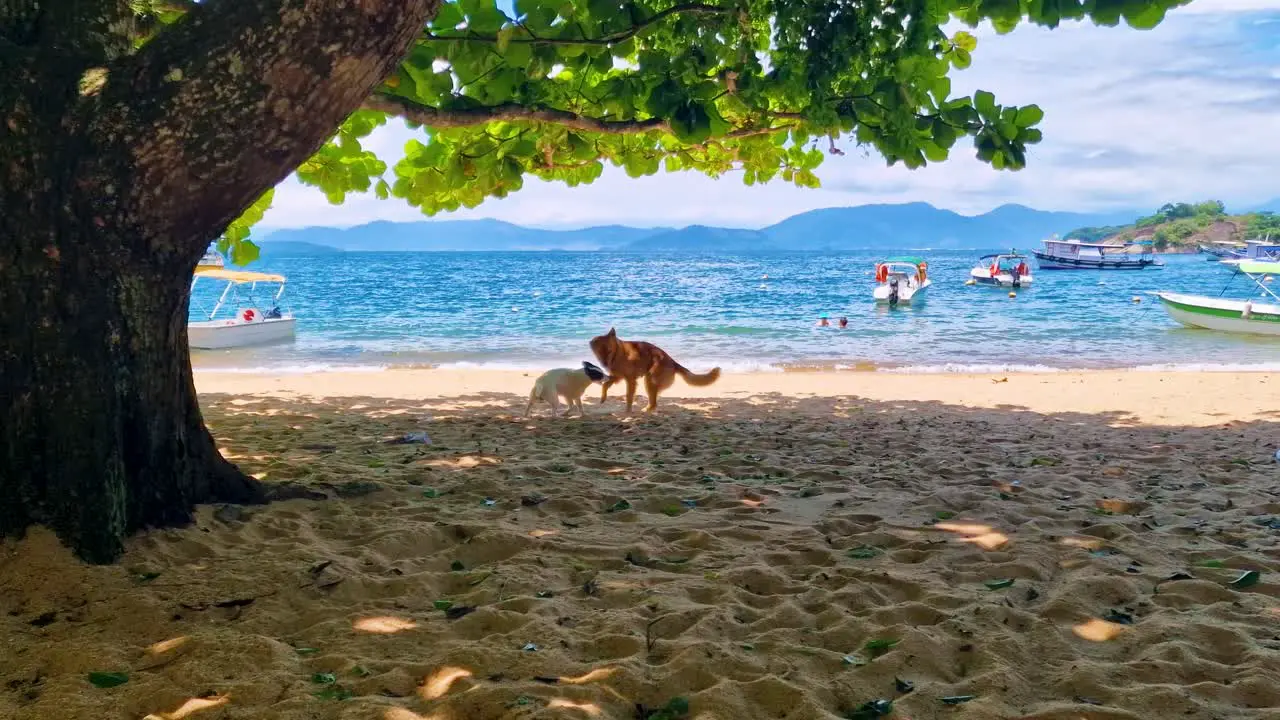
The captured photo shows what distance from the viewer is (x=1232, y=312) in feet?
67.3

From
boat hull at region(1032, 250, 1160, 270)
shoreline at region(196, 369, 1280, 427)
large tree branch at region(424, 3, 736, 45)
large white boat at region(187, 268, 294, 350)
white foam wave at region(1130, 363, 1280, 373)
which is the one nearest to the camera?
large tree branch at region(424, 3, 736, 45)

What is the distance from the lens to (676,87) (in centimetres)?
514

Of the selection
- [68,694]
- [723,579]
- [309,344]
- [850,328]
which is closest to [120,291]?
[68,694]

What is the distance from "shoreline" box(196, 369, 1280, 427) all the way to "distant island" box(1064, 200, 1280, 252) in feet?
354

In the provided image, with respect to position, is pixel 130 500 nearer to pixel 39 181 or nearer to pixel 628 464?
pixel 39 181

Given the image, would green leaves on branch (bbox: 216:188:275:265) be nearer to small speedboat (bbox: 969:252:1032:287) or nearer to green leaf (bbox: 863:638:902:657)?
green leaf (bbox: 863:638:902:657)

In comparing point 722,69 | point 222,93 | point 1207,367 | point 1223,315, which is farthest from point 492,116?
point 1223,315

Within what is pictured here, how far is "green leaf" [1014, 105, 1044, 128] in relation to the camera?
4.77m

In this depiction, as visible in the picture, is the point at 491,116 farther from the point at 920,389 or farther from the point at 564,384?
the point at 920,389

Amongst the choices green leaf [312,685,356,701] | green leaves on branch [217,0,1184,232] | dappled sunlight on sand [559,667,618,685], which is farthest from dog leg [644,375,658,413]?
green leaf [312,685,356,701]

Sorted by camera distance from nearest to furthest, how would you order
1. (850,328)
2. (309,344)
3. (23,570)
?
(23,570), (309,344), (850,328)

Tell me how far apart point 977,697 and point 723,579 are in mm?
1193

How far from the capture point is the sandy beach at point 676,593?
7.79 feet

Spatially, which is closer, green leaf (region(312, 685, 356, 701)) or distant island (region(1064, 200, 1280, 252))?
green leaf (region(312, 685, 356, 701))
